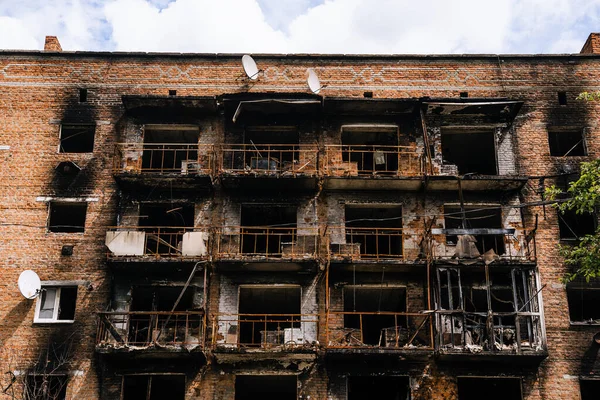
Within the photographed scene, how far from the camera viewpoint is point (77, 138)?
28.0m

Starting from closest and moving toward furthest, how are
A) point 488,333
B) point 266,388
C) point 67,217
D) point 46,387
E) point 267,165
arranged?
point 46,387
point 488,333
point 267,165
point 266,388
point 67,217

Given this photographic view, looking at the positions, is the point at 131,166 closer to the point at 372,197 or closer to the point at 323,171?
the point at 323,171

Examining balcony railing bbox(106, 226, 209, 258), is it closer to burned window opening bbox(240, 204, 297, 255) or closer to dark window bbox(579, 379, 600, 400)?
burned window opening bbox(240, 204, 297, 255)

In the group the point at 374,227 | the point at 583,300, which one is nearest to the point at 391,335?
the point at 374,227

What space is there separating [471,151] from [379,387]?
9458mm

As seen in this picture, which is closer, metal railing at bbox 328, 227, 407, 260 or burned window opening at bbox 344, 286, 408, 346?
burned window opening at bbox 344, 286, 408, 346

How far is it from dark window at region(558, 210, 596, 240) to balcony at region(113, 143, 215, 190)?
11.9 m

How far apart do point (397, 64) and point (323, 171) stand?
5047mm

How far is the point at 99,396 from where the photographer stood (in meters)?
23.8

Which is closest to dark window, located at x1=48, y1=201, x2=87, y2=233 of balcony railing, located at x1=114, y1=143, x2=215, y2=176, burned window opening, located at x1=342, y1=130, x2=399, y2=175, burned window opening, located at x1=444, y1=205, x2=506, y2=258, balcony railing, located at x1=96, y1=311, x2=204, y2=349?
balcony railing, located at x1=114, y1=143, x2=215, y2=176

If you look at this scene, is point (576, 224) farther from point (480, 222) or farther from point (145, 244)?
point (145, 244)

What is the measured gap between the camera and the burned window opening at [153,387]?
79.3ft

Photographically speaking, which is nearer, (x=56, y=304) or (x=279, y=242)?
(x=56, y=304)

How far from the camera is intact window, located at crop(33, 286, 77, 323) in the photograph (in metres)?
25.0
